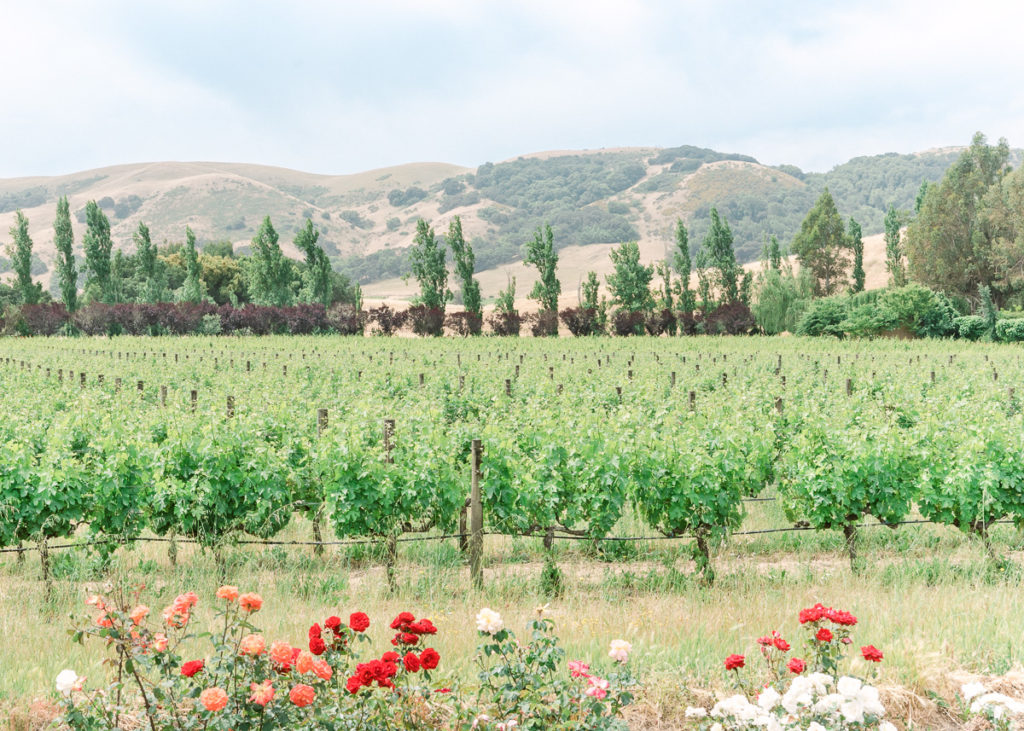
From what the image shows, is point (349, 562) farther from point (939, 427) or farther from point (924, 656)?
point (939, 427)

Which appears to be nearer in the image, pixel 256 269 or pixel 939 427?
pixel 939 427

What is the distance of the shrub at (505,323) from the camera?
55.6 metres

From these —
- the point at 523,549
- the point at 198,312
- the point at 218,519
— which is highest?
the point at 198,312

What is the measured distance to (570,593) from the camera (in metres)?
7.78

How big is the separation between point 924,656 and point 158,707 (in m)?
4.55

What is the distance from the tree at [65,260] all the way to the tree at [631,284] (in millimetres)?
37134

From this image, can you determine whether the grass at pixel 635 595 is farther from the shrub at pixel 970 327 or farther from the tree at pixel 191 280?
the tree at pixel 191 280

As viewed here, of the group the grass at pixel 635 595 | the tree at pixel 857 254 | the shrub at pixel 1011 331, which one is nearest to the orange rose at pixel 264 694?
the grass at pixel 635 595

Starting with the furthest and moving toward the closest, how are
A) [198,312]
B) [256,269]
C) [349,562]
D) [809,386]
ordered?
[256,269]
[198,312]
[809,386]
[349,562]

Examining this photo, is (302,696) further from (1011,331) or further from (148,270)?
(148,270)

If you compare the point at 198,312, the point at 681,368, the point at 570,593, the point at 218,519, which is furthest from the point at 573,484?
the point at 198,312

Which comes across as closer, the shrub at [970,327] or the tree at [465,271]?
the shrub at [970,327]

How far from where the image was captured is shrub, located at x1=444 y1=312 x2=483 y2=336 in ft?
181

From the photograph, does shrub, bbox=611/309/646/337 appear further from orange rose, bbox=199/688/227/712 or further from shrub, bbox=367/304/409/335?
orange rose, bbox=199/688/227/712
